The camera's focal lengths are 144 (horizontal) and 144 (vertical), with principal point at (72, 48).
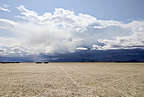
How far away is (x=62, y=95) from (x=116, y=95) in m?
4.07

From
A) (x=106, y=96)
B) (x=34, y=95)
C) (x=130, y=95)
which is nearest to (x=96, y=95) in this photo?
(x=106, y=96)

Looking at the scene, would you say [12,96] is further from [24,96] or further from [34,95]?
[34,95]

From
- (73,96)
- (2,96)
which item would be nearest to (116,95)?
(73,96)

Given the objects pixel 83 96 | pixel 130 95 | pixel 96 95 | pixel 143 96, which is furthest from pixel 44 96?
pixel 143 96

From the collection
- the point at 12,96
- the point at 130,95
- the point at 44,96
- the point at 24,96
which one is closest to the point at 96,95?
the point at 130,95

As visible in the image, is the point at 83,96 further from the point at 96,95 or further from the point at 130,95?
the point at 130,95

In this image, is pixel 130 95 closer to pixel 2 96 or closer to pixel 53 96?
pixel 53 96

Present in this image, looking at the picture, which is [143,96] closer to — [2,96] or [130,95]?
[130,95]

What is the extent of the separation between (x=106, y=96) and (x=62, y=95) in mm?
3292

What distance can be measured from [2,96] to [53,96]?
3689mm

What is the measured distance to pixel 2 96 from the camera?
10508 millimetres

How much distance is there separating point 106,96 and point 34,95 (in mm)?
5387

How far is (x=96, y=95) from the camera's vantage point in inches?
429

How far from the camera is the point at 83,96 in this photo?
418 inches
